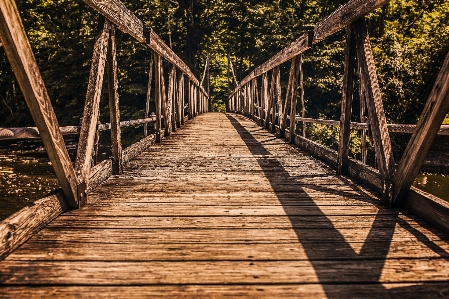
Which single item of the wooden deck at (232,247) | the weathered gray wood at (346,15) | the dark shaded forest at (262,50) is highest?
the dark shaded forest at (262,50)

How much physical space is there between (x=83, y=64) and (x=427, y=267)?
20.6 meters

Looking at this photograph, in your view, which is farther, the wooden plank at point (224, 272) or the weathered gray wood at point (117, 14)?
the weathered gray wood at point (117, 14)

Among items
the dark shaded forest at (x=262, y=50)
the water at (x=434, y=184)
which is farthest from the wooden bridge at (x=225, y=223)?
the dark shaded forest at (x=262, y=50)

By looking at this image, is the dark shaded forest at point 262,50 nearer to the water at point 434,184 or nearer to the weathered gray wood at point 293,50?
the water at point 434,184

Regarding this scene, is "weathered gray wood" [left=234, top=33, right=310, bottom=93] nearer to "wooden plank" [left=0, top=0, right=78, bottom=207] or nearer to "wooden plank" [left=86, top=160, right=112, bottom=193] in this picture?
"wooden plank" [left=86, top=160, right=112, bottom=193]

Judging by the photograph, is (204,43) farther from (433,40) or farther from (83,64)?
(433,40)

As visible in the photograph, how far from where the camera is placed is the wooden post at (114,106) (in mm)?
3343

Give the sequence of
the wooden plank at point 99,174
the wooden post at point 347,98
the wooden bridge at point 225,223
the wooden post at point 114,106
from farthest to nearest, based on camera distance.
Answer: the wooden post at point 347,98 → the wooden post at point 114,106 → the wooden plank at point 99,174 → the wooden bridge at point 225,223

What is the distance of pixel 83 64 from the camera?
19.8 m

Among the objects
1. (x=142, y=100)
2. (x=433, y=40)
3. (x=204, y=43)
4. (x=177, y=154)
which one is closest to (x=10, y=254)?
(x=177, y=154)

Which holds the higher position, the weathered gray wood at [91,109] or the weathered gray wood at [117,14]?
the weathered gray wood at [117,14]

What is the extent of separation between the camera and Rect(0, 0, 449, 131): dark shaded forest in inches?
619

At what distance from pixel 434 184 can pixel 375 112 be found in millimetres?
15047

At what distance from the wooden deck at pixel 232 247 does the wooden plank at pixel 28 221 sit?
0.15 feet
